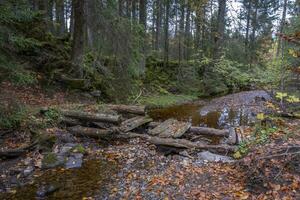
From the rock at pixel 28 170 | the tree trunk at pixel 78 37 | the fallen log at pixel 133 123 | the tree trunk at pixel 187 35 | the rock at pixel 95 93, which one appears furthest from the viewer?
the tree trunk at pixel 187 35

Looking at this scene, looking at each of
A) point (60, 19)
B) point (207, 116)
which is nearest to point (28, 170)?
point (207, 116)

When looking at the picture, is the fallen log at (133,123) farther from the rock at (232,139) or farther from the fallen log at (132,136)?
the rock at (232,139)

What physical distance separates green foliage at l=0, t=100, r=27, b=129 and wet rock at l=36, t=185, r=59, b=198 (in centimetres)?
206

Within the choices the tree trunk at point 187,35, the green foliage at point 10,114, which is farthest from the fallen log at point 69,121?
the tree trunk at point 187,35

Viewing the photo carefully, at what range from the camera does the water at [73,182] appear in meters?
5.05

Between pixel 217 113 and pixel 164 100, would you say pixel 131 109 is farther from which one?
pixel 164 100

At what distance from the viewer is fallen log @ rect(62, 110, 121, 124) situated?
8.27 metres

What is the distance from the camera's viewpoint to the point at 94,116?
836cm

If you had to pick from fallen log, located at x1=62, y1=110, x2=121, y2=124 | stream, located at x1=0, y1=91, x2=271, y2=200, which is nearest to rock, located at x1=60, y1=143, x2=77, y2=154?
stream, located at x1=0, y1=91, x2=271, y2=200

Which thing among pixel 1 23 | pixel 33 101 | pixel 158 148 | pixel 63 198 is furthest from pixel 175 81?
pixel 63 198

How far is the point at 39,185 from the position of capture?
540 centimetres

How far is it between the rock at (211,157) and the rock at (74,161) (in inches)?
112

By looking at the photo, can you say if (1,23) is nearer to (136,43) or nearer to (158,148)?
(158,148)

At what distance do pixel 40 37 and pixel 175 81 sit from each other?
9.95m
